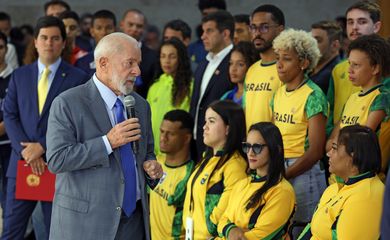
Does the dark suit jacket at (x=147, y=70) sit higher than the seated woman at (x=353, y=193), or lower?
higher

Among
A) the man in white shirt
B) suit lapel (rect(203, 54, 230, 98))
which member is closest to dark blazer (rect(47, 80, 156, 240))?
the man in white shirt

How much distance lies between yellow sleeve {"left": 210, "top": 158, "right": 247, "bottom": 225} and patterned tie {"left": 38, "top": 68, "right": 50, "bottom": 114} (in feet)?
5.14

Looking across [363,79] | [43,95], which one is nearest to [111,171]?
[363,79]

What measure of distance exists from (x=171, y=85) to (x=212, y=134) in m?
1.49

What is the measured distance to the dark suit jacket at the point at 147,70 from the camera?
8266mm

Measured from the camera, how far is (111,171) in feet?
16.1

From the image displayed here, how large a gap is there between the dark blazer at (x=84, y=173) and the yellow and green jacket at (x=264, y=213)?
45.4 inches

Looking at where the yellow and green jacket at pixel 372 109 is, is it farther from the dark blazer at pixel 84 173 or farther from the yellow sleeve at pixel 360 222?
the dark blazer at pixel 84 173

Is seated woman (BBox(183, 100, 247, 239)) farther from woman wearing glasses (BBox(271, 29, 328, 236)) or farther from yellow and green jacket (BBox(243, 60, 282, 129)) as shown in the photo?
woman wearing glasses (BBox(271, 29, 328, 236))

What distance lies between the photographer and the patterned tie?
701 cm

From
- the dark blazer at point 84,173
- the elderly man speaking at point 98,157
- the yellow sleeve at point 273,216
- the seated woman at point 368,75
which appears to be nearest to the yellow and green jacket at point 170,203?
the yellow sleeve at point 273,216

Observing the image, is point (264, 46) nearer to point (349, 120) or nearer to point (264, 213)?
point (349, 120)

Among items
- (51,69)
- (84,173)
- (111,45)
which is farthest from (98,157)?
(51,69)

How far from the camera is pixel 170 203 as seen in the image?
6875 millimetres
